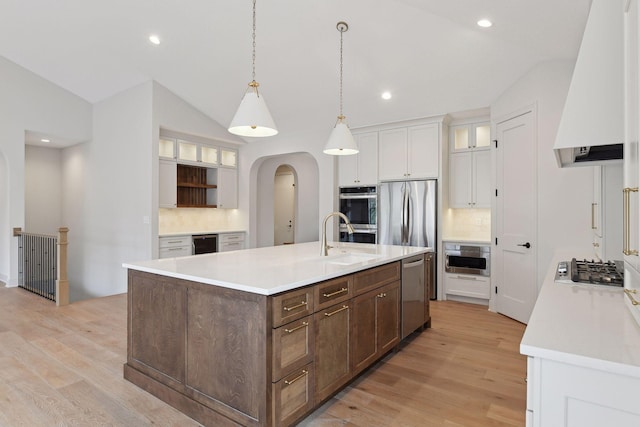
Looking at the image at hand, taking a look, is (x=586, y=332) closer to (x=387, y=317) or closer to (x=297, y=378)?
(x=297, y=378)

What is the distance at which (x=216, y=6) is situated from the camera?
3.98 metres

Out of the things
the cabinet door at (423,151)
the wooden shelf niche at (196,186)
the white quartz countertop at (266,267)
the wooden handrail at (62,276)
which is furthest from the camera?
the wooden shelf niche at (196,186)

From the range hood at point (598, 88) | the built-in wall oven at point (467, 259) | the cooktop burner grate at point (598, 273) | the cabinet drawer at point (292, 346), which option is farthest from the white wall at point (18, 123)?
the cooktop burner grate at point (598, 273)

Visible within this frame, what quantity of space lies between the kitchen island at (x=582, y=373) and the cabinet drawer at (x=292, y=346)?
45.8 inches

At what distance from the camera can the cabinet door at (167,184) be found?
597cm

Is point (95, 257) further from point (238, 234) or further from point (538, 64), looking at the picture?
point (538, 64)

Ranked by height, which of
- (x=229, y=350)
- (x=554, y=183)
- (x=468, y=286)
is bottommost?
(x=468, y=286)

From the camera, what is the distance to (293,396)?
200 cm

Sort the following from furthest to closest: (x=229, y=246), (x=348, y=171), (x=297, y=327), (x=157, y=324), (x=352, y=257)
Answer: (x=229, y=246), (x=348, y=171), (x=352, y=257), (x=157, y=324), (x=297, y=327)

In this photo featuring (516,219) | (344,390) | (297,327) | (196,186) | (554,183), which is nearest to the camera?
(297,327)

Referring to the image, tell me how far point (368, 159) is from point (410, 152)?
0.70 meters

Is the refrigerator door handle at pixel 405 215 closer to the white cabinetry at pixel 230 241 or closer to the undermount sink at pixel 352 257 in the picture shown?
the undermount sink at pixel 352 257

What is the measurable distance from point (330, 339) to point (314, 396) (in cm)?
33

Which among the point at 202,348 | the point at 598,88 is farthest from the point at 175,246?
the point at 598,88
